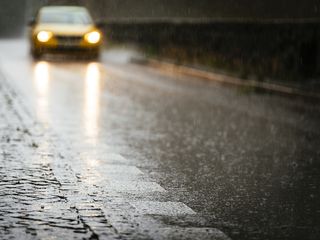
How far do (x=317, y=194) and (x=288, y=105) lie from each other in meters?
8.67

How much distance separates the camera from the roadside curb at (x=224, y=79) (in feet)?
59.2

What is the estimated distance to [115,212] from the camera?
6.91 meters

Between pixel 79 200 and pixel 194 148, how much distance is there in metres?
A: 3.51

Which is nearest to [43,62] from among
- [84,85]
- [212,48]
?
[212,48]

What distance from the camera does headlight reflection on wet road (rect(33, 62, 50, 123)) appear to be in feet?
45.1

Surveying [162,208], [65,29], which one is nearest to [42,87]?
[65,29]

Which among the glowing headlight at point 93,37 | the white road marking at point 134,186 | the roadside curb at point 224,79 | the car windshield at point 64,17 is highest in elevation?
the white road marking at point 134,186

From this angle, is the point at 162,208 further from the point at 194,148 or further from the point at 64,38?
the point at 64,38

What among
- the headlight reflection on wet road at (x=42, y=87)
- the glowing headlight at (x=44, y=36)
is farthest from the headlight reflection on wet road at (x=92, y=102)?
the glowing headlight at (x=44, y=36)

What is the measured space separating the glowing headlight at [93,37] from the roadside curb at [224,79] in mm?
1382

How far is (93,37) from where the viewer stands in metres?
28.2

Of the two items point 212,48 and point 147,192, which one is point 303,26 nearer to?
point 212,48

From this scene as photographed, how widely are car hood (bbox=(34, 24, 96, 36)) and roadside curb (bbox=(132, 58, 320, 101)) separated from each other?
5.90 ft

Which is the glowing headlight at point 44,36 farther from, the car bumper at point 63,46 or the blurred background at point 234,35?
the blurred background at point 234,35
